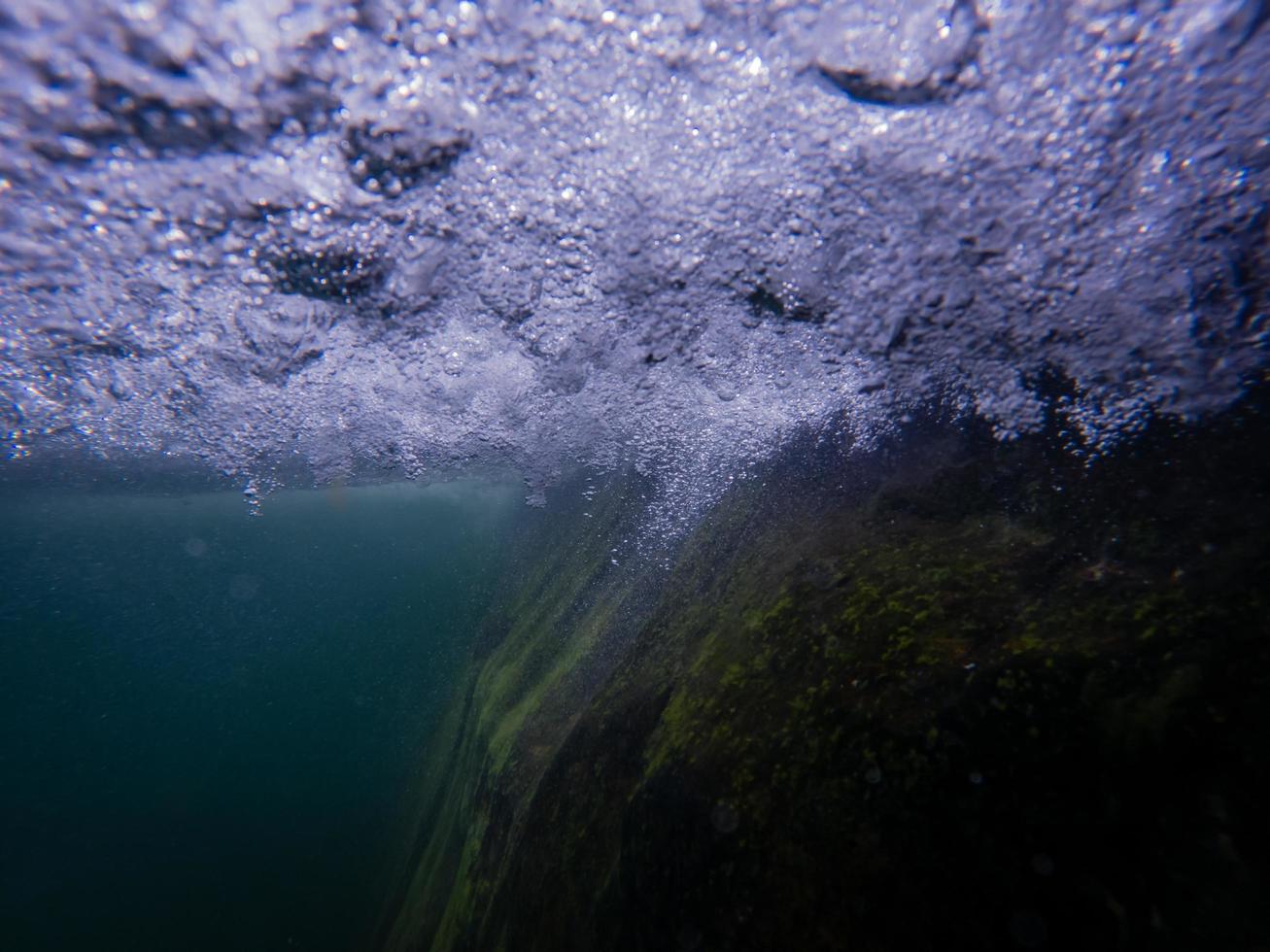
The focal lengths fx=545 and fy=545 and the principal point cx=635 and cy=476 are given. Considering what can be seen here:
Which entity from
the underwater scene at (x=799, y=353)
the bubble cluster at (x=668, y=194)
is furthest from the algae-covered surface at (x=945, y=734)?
the bubble cluster at (x=668, y=194)

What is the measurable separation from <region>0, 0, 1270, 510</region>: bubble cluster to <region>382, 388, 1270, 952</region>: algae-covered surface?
72.1 inches

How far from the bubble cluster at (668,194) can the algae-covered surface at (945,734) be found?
183 cm

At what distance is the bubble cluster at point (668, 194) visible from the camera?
4.04 meters

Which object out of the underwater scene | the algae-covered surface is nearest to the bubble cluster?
the underwater scene

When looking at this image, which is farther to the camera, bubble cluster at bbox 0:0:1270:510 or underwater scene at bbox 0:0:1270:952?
bubble cluster at bbox 0:0:1270:510

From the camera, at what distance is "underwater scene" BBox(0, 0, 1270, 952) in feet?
9.75

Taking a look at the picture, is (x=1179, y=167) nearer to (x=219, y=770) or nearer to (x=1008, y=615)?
(x=1008, y=615)

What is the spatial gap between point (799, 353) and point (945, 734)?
21.1ft

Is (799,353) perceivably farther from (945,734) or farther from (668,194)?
(945,734)

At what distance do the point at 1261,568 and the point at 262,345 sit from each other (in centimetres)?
1193

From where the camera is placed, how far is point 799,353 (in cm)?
858

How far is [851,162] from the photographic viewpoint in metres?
5.18

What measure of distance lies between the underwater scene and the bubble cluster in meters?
0.04

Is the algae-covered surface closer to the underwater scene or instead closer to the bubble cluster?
the underwater scene
